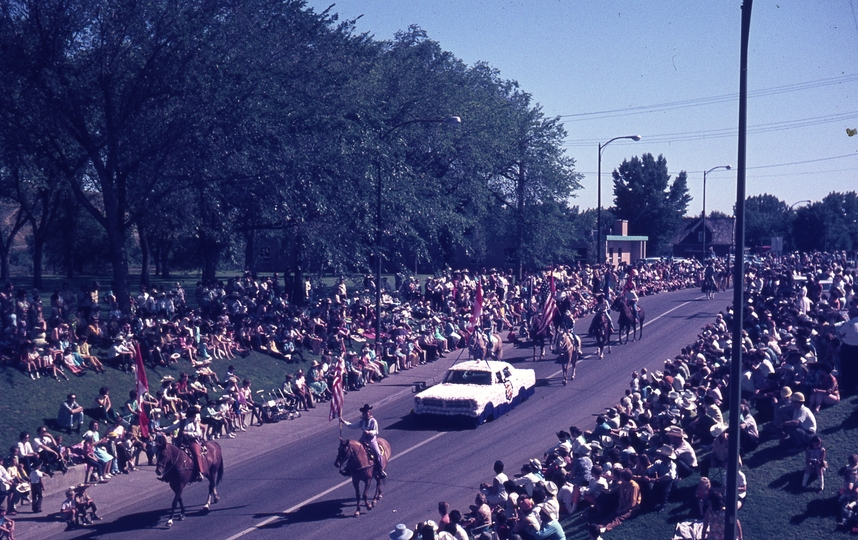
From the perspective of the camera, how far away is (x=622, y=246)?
2884 inches

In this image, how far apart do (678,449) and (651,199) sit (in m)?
92.8

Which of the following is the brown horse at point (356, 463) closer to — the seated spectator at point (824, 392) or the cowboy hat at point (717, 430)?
the cowboy hat at point (717, 430)

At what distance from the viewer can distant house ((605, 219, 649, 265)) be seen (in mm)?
68812

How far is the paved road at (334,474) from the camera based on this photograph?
15617 mm

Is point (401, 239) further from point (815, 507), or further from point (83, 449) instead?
point (815, 507)

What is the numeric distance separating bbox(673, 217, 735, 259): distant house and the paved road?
72915mm

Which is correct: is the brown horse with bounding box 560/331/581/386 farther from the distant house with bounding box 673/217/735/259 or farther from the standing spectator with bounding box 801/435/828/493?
the distant house with bounding box 673/217/735/259

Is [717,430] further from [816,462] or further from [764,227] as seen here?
[764,227]

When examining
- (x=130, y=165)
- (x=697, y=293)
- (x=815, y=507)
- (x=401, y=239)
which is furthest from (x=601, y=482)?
(x=697, y=293)

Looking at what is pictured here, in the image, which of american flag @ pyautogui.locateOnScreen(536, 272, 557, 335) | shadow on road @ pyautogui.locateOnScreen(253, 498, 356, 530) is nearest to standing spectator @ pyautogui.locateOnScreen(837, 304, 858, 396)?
shadow on road @ pyautogui.locateOnScreen(253, 498, 356, 530)

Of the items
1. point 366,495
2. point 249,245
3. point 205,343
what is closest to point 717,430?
point 366,495

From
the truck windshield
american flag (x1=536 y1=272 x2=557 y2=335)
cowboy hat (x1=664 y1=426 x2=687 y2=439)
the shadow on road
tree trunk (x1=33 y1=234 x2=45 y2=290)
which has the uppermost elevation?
tree trunk (x1=33 y1=234 x2=45 y2=290)

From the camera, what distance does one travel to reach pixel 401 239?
40.7 meters

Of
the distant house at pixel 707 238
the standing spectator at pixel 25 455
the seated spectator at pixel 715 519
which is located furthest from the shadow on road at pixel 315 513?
the distant house at pixel 707 238
